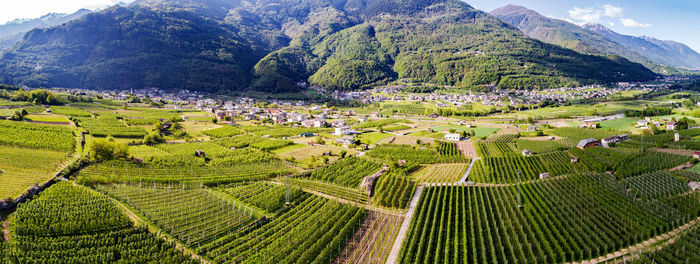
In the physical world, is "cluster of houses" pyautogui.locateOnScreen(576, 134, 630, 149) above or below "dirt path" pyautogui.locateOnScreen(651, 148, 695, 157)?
above

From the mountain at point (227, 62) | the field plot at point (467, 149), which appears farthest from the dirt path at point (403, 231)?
the mountain at point (227, 62)

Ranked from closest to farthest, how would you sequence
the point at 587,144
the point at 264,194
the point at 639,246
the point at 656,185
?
the point at 639,246, the point at 264,194, the point at 656,185, the point at 587,144

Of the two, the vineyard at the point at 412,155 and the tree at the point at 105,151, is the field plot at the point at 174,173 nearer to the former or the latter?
the tree at the point at 105,151

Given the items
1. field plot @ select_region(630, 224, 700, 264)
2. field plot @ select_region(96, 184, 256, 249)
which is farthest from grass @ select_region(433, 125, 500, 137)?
field plot @ select_region(96, 184, 256, 249)

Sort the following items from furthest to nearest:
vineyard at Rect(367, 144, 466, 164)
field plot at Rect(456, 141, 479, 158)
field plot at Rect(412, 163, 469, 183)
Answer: field plot at Rect(456, 141, 479, 158) → vineyard at Rect(367, 144, 466, 164) → field plot at Rect(412, 163, 469, 183)

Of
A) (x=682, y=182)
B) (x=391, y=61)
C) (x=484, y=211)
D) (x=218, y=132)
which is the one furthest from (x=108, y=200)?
(x=391, y=61)

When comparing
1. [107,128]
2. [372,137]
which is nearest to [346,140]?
[372,137]

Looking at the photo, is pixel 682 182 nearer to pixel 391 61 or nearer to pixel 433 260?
pixel 433 260

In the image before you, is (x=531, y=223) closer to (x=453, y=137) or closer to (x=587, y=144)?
(x=587, y=144)

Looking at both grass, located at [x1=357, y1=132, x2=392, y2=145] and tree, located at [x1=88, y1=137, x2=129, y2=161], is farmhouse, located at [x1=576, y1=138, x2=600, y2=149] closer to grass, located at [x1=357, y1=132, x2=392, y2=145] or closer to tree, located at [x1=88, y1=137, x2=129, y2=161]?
grass, located at [x1=357, y1=132, x2=392, y2=145]
